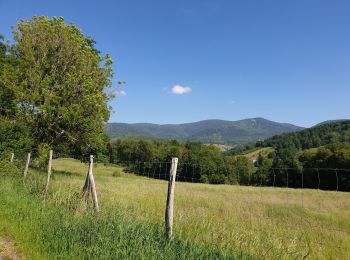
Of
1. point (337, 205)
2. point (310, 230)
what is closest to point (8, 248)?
point (310, 230)

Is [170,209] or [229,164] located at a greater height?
[229,164]

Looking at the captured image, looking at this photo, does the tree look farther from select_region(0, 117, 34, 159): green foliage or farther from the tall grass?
the tall grass

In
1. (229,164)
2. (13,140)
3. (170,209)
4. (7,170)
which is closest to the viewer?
(170,209)

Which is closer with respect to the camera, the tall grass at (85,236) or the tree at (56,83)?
the tall grass at (85,236)

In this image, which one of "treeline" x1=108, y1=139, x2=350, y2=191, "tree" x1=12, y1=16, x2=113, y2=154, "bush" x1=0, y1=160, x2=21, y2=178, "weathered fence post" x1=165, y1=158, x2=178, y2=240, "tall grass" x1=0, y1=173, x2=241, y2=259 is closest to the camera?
"tall grass" x1=0, y1=173, x2=241, y2=259

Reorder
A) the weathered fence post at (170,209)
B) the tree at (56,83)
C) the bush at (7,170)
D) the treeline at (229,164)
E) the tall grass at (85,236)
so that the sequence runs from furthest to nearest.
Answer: the treeline at (229,164) → the tree at (56,83) → the bush at (7,170) → the weathered fence post at (170,209) → the tall grass at (85,236)

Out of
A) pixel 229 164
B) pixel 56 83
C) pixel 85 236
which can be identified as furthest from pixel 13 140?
pixel 229 164

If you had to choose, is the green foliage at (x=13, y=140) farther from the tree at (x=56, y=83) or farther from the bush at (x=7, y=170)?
the tree at (x=56, y=83)

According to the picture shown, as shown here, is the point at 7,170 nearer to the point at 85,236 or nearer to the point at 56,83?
the point at 85,236

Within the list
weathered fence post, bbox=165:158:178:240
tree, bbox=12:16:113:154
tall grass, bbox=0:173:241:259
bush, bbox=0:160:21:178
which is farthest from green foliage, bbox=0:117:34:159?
weathered fence post, bbox=165:158:178:240

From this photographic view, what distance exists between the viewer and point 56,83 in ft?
96.7

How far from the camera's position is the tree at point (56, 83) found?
28.5 m

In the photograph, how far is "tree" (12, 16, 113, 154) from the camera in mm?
28484

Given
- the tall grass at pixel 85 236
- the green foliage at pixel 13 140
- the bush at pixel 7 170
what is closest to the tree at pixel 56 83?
the green foliage at pixel 13 140
